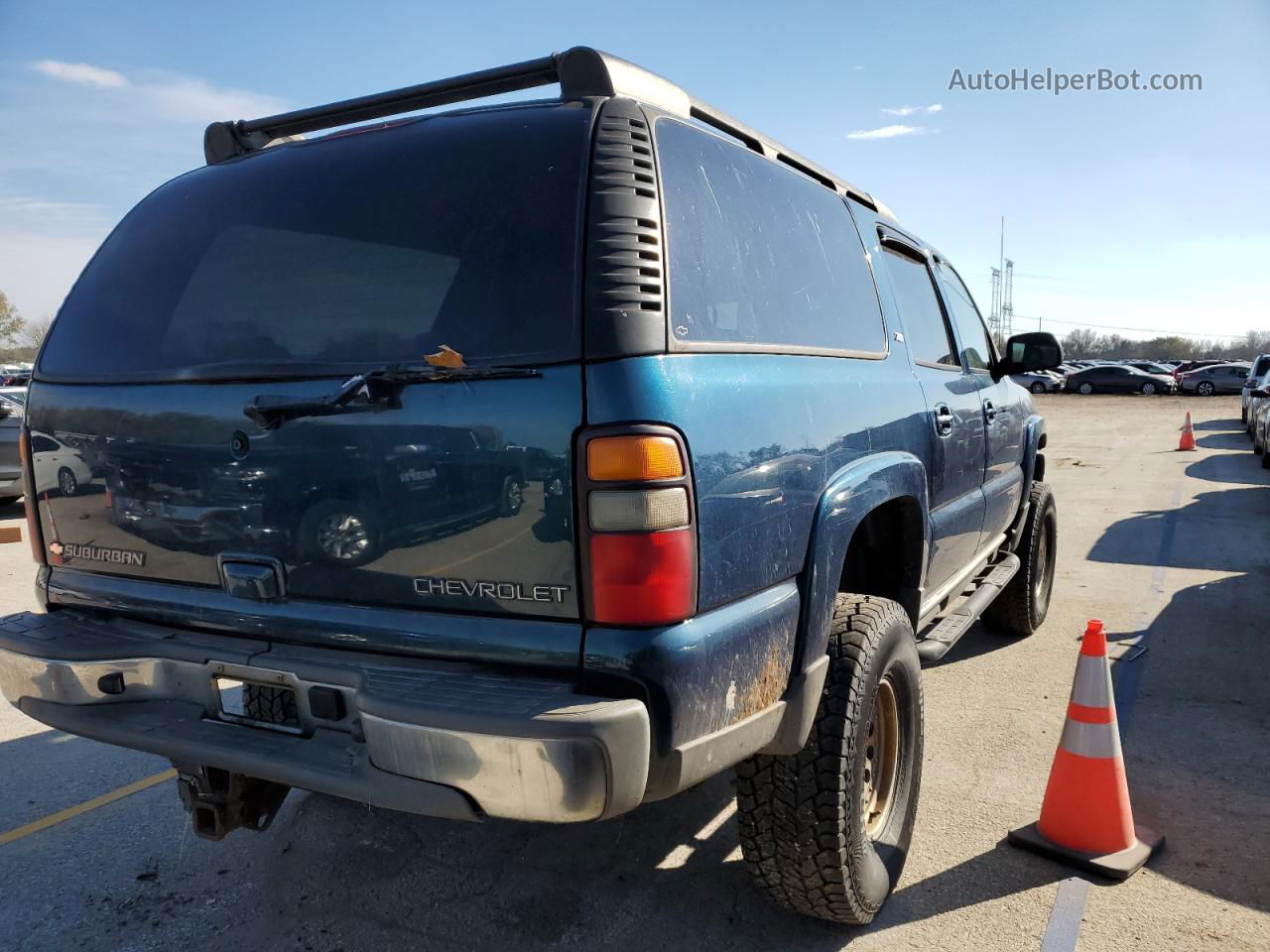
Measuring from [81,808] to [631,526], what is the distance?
9.12 feet

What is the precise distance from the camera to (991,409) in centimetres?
445

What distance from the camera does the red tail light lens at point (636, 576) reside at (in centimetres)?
186

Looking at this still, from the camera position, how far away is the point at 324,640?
7.13 feet

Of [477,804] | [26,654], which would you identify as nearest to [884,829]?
[477,804]

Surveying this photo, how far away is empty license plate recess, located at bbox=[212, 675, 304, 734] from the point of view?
85.7 inches

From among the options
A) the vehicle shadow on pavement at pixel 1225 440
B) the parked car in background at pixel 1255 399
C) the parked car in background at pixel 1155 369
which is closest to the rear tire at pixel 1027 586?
the parked car in background at pixel 1255 399

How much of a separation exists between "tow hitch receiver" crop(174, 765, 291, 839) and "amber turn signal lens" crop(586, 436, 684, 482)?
4.42 ft

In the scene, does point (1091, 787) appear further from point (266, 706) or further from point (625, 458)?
point (266, 706)

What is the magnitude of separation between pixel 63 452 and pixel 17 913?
141 centimetres

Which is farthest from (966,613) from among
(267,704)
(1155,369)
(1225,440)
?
(1155,369)

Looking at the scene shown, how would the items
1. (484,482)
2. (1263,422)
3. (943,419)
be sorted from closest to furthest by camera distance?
(484,482) → (943,419) → (1263,422)

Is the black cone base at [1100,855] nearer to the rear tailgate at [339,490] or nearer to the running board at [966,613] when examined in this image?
the running board at [966,613]

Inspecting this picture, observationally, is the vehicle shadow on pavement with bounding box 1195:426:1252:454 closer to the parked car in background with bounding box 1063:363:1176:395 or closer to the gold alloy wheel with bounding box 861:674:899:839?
the gold alloy wheel with bounding box 861:674:899:839

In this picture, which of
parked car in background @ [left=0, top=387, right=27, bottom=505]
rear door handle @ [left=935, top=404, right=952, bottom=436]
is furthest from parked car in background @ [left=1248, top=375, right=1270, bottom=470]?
parked car in background @ [left=0, top=387, right=27, bottom=505]
